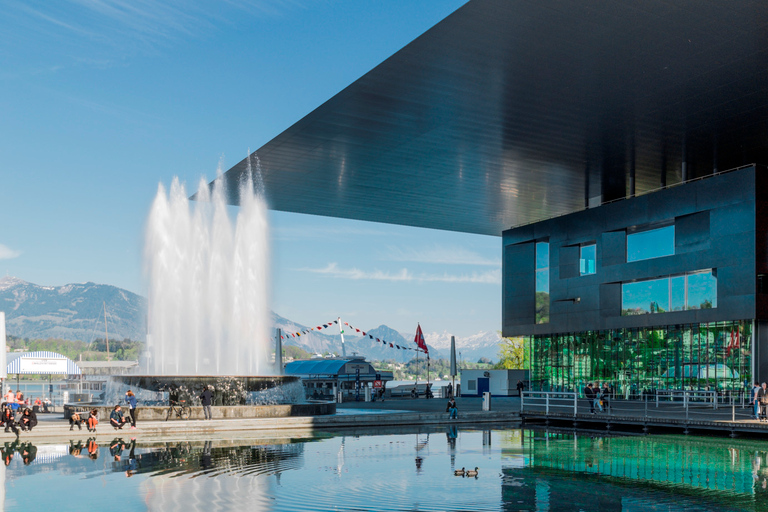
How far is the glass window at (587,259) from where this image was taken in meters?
47.6

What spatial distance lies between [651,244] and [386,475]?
3030 cm

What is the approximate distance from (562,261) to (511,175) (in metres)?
9.72

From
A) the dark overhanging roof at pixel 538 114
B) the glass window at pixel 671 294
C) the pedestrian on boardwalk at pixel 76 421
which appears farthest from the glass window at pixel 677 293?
the pedestrian on boardwalk at pixel 76 421

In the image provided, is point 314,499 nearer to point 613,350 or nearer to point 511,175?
point 511,175

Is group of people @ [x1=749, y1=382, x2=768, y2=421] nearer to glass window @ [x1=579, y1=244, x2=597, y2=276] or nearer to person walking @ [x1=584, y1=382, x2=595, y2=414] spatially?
person walking @ [x1=584, y1=382, x2=595, y2=414]

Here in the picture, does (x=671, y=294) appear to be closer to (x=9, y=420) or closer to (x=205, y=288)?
(x=205, y=288)

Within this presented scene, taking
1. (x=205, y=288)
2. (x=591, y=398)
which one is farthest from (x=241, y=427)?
(x=591, y=398)

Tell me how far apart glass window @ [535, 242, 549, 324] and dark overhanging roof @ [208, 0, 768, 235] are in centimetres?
356

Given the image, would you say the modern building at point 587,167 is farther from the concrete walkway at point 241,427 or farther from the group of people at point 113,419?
the group of people at point 113,419

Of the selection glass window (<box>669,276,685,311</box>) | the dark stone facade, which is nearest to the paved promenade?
the dark stone facade

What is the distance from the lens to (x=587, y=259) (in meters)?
48.1

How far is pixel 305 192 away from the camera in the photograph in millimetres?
46031

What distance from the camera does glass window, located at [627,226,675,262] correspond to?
42.2m

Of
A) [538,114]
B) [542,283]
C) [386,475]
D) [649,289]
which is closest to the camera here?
[386,475]
